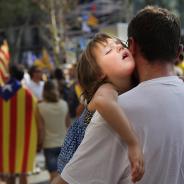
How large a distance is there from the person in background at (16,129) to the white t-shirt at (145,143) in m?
4.63

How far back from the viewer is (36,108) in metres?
6.71

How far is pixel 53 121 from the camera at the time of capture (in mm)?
6703

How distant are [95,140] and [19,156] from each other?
5.06 metres

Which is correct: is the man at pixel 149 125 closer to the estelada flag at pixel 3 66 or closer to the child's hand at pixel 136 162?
the child's hand at pixel 136 162

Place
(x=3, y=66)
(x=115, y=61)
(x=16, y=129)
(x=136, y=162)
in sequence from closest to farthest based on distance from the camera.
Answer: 1. (x=136, y=162)
2. (x=115, y=61)
3. (x=16, y=129)
4. (x=3, y=66)

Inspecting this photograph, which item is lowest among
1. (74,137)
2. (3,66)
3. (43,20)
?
(43,20)

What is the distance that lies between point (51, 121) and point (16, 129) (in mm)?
501

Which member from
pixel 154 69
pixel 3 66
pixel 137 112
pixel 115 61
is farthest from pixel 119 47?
pixel 3 66

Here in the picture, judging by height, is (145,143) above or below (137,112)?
below

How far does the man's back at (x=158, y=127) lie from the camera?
207 centimetres

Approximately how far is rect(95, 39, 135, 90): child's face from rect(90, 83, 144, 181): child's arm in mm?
128

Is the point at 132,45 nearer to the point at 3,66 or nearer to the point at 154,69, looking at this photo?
the point at 154,69

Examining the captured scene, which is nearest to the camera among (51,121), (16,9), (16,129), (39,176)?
(51,121)

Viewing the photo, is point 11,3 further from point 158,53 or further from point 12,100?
point 158,53
